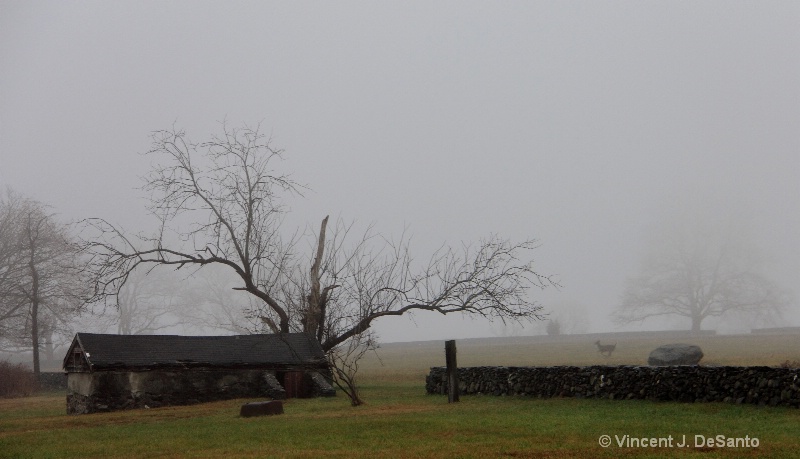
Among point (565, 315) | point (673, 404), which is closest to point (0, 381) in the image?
point (673, 404)

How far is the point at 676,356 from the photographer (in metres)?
32.4

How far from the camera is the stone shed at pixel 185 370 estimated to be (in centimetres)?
2792

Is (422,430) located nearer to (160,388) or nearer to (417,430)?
(417,430)

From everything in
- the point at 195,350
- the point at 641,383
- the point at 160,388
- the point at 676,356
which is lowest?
the point at 641,383

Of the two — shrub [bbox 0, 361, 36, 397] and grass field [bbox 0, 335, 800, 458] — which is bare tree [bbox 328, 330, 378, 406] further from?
shrub [bbox 0, 361, 36, 397]

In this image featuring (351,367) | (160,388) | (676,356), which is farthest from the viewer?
(351,367)

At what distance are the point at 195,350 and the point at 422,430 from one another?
15650mm

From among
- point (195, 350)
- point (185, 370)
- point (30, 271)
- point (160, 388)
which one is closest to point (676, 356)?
point (195, 350)

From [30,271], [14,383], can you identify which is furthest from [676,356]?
[30,271]

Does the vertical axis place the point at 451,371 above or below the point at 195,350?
below

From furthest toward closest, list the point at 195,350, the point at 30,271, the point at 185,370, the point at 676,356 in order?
the point at 30,271
the point at 676,356
the point at 195,350
the point at 185,370

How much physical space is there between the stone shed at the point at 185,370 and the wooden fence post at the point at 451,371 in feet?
24.7

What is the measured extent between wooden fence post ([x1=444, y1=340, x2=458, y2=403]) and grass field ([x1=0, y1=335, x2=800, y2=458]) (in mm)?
584

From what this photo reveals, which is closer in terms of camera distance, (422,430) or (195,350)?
(422,430)
